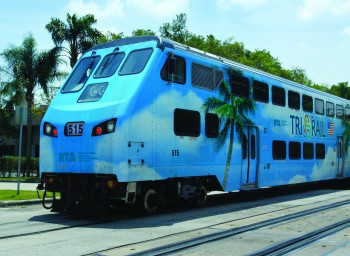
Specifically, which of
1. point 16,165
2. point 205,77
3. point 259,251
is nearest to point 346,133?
point 205,77

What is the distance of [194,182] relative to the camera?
12.1 m

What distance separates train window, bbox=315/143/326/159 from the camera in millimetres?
18372

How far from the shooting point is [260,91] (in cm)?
1463

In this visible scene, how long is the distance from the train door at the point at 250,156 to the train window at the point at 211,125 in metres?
1.50

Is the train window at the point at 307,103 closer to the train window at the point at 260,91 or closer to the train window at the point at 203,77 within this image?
the train window at the point at 260,91

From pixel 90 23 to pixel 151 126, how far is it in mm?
22586

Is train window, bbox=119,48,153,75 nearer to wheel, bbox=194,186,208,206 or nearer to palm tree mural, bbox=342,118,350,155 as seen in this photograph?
wheel, bbox=194,186,208,206

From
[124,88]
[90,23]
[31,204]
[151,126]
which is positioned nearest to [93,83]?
[124,88]

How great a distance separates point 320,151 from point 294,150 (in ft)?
8.69

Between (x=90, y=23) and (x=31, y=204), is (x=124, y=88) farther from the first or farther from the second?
(x=90, y=23)

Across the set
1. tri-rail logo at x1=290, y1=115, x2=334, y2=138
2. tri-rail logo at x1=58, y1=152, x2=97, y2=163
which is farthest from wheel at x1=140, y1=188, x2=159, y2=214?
tri-rail logo at x1=290, y1=115, x2=334, y2=138

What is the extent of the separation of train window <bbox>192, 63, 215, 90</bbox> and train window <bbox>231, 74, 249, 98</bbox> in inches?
40.0

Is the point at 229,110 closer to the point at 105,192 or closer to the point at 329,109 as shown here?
the point at 105,192

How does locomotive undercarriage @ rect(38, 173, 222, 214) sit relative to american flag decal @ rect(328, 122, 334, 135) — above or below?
below
